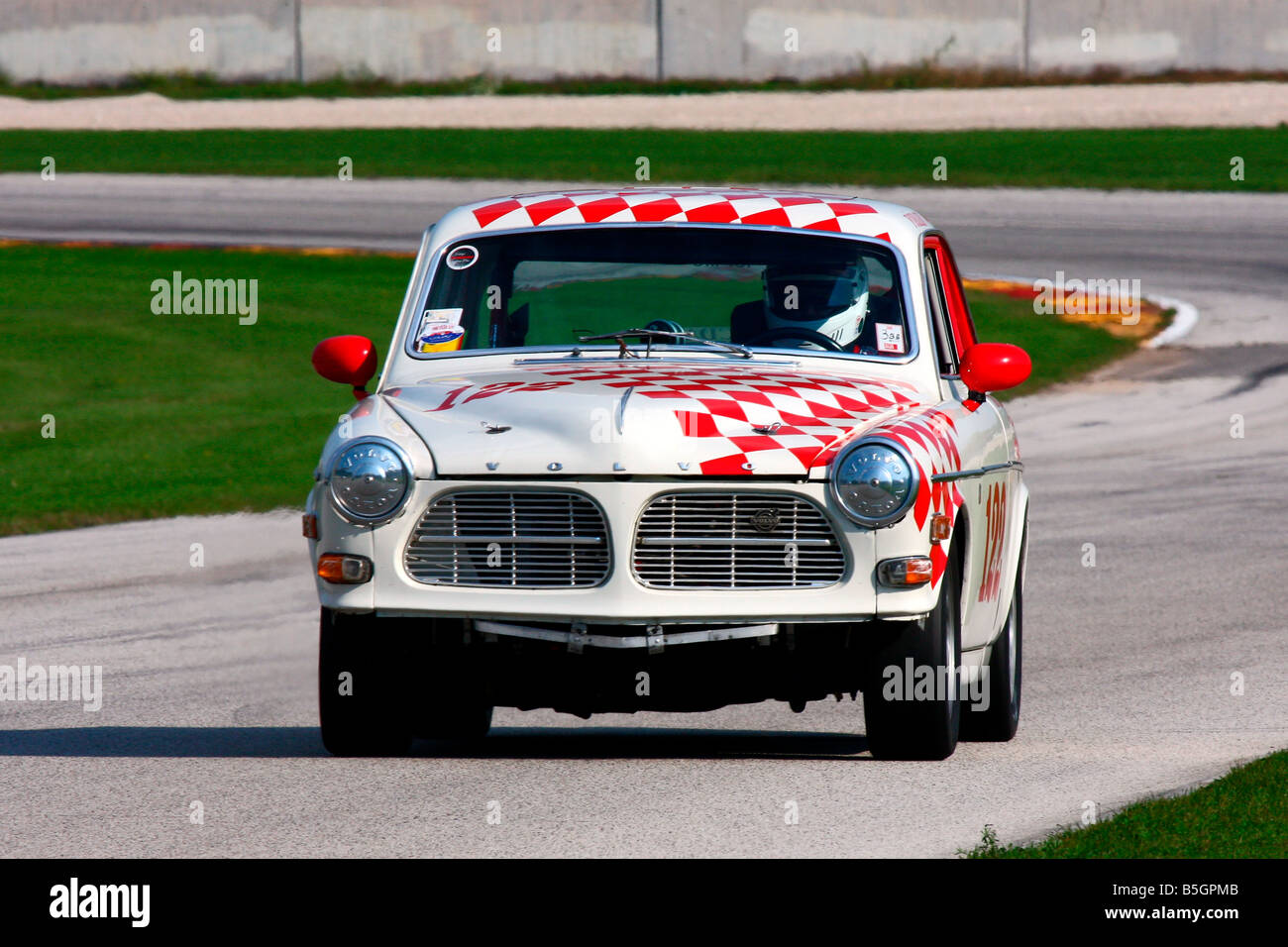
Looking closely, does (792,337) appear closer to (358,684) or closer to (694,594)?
(694,594)

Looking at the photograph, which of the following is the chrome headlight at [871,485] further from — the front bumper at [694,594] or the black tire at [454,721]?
the black tire at [454,721]

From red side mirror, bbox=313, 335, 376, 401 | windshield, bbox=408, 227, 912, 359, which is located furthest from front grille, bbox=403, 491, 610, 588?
windshield, bbox=408, 227, 912, 359

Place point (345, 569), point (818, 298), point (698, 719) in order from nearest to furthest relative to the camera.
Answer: point (345, 569) → point (818, 298) → point (698, 719)

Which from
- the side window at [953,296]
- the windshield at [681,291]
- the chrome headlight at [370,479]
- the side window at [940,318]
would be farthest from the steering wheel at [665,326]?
the chrome headlight at [370,479]

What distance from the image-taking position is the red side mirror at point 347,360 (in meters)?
8.10

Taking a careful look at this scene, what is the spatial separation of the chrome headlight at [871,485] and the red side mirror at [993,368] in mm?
1162

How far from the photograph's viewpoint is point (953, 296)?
9.02 metres

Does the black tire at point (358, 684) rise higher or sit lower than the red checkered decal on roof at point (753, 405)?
lower

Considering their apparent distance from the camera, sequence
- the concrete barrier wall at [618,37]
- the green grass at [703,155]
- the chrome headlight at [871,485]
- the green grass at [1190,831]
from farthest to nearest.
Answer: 1. the concrete barrier wall at [618,37]
2. the green grass at [703,155]
3. the chrome headlight at [871,485]
4. the green grass at [1190,831]

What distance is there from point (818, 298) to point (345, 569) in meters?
2.13

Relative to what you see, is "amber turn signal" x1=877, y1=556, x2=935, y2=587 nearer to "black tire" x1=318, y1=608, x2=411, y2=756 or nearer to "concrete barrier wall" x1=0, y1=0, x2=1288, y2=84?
"black tire" x1=318, y1=608, x2=411, y2=756

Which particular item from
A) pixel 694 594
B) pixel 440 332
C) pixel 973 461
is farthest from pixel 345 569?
pixel 973 461
